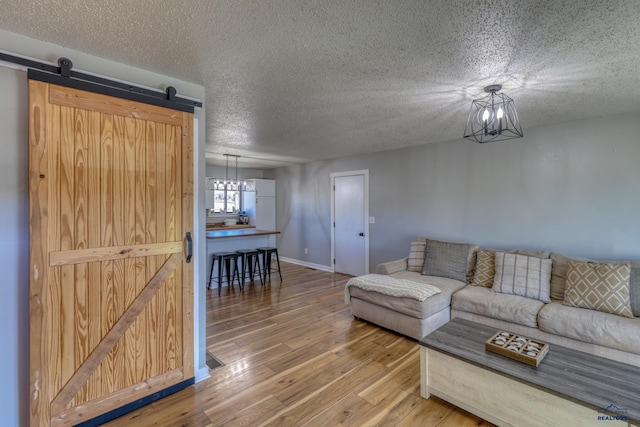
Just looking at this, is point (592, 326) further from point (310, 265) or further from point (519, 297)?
point (310, 265)

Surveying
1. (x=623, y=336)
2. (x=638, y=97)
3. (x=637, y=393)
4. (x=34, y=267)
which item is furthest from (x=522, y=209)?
(x=34, y=267)

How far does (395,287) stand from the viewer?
10.7ft

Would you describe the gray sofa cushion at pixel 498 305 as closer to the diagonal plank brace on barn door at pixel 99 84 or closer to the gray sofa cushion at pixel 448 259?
the gray sofa cushion at pixel 448 259

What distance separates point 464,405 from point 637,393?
2.98ft

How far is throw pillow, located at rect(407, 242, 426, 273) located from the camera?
4.07 meters

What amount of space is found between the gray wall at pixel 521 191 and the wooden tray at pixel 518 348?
1.94 m

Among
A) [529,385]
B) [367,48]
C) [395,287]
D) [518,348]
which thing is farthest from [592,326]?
[367,48]

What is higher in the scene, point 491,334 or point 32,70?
point 32,70

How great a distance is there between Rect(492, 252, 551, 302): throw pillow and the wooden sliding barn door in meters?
3.18

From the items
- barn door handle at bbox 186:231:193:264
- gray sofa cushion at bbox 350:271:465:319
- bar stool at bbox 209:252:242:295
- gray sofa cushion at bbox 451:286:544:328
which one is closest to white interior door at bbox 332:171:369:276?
gray sofa cushion at bbox 350:271:465:319

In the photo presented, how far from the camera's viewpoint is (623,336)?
2281 millimetres

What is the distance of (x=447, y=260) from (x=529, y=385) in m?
2.18

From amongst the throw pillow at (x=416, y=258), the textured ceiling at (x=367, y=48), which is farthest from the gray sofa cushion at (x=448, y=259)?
the textured ceiling at (x=367, y=48)

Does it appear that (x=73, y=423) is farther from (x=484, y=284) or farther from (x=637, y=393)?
(x=484, y=284)
